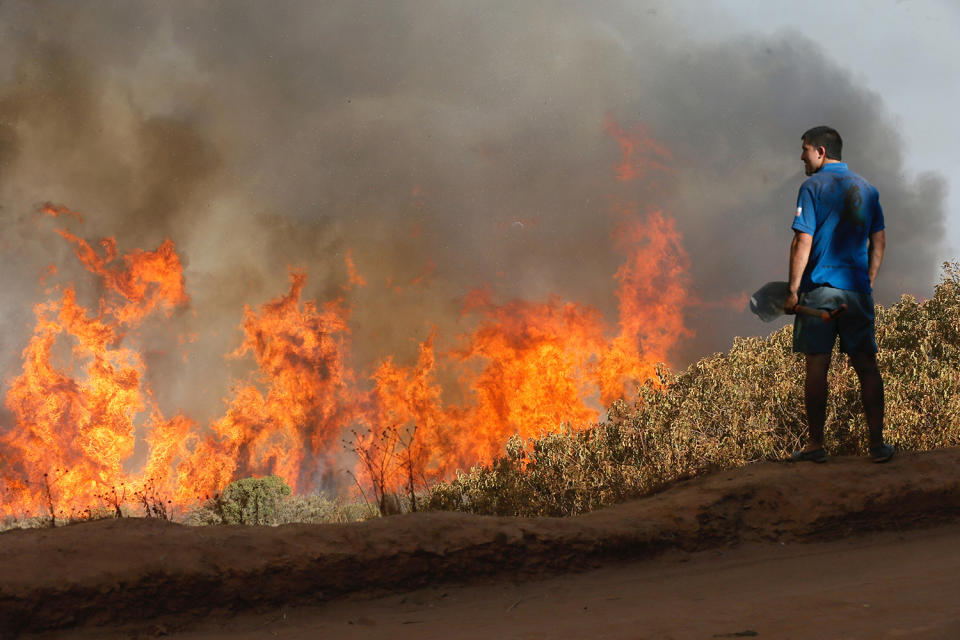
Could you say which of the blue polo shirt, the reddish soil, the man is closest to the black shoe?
the man

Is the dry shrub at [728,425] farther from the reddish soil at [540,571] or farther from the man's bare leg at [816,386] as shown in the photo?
the reddish soil at [540,571]

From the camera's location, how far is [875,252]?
5668 millimetres

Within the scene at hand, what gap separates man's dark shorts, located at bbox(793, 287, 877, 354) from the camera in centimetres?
540

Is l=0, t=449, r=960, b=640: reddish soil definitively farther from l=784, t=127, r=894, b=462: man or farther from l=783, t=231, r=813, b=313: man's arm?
l=783, t=231, r=813, b=313: man's arm

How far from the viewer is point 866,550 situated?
4789 mm

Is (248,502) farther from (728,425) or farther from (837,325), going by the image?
(837,325)

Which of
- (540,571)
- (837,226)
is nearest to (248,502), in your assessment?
(540,571)

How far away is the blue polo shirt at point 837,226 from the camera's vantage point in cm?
546

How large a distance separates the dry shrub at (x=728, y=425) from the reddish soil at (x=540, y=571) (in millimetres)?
4497

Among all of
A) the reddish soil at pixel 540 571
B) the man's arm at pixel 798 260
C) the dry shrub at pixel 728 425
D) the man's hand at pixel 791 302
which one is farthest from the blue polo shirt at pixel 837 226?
the dry shrub at pixel 728 425

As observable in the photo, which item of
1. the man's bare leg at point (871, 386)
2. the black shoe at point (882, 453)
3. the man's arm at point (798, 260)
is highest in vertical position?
the man's arm at point (798, 260)

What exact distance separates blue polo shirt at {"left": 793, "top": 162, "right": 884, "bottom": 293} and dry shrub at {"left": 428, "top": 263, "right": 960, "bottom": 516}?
454cm

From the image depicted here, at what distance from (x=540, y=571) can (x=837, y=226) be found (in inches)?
132

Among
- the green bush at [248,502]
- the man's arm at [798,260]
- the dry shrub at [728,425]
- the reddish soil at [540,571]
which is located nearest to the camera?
the reddish soil at [540,571]
